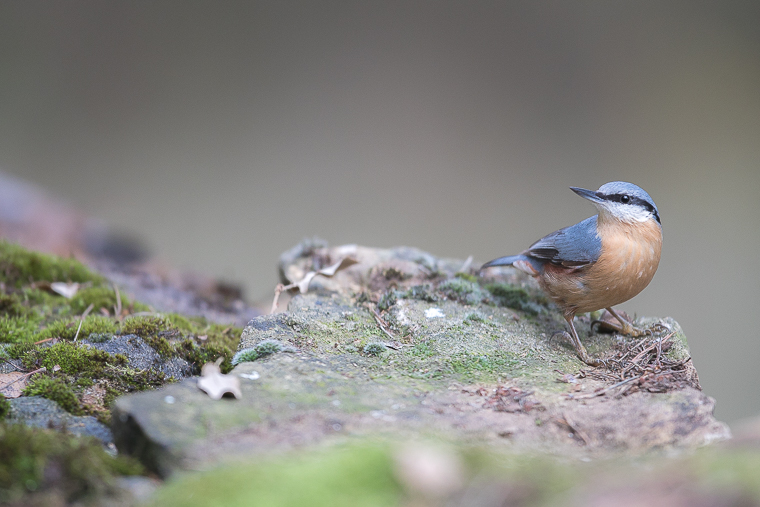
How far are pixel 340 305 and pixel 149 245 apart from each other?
4061 mm

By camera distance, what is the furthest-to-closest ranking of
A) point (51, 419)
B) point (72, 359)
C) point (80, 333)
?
1. point (80, 333)
2. point (72, 359)
3. point (51, 419)

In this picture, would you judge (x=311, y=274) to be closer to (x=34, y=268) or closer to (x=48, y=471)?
(x=34, y=268)

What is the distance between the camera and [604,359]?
2.95m

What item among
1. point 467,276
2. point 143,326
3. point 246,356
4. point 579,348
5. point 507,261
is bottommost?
point 143,326

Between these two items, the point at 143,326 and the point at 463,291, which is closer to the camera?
the point at 143,326

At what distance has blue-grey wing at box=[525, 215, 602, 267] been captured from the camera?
3275 millimetres

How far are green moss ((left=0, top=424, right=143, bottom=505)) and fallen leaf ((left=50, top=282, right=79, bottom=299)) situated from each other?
96.8 inches

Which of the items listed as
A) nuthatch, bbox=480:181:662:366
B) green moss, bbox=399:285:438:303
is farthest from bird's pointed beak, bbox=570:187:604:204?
green moss, bbox=399:285:438:303

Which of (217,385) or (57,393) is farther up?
(217,385)

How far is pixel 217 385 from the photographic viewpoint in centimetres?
211

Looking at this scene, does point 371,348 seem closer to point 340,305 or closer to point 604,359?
point 340,305

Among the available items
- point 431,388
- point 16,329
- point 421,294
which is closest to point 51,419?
point 16,329

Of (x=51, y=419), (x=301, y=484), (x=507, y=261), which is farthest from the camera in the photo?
(x=507, y=261)

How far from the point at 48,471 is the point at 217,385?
2.04 ft
